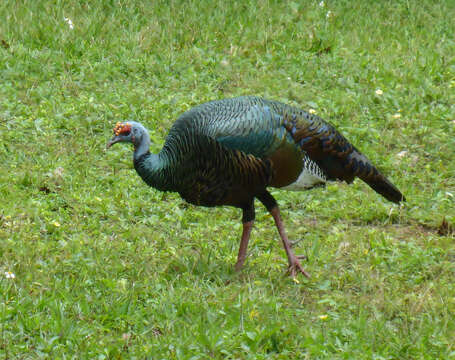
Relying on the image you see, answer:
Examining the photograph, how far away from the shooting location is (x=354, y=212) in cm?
673

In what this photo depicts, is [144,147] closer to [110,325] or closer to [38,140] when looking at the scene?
[110,325]

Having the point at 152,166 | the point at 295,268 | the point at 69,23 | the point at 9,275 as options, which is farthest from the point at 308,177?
the point at 69,23

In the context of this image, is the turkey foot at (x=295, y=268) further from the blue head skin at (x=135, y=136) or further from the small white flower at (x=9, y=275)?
the small white flower at (x=9, y=275)

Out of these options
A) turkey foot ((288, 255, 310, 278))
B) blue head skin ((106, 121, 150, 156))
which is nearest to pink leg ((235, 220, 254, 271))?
turkey foot ((288, 255, 310, 278))

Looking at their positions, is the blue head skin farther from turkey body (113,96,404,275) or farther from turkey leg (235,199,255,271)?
turkey leg (235,199,255,271)

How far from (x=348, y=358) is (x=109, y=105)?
416cm

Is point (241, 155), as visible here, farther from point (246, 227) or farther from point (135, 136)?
point (135, 136)

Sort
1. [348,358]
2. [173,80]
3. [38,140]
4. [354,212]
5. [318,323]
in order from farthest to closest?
[173,80] → [38,140] → [354,212] → [318,323] → [348,358]

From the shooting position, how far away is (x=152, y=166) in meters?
5.49

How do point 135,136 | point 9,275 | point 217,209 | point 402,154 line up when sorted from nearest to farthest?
point 9,275 → point 135,136 → point 217,209 → point 402,154

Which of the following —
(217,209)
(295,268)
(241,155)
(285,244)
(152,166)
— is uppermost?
(241,155)

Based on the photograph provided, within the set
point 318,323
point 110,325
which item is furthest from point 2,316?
point 318,323

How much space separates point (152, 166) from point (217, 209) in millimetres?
1394

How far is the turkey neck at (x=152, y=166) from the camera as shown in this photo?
5.48 m
